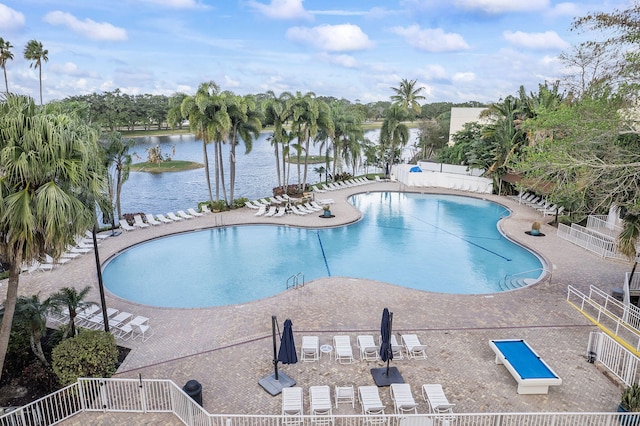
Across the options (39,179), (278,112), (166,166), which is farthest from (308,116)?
(166,166)

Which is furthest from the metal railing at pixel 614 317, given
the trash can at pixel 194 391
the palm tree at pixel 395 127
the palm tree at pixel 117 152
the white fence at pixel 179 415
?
the palm tree at pixel 395 127

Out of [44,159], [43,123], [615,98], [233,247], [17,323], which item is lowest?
[233,247]

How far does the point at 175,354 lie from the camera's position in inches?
420

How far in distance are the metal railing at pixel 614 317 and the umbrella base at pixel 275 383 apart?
800 centimetres

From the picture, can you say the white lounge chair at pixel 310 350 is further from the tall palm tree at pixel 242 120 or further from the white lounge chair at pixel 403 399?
the tall palm tree at pixel 242 120

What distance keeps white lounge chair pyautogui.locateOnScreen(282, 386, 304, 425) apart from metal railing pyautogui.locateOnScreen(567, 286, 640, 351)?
304 inches

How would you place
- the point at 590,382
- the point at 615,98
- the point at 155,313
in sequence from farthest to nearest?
1. the point at 155,313
2. the point at 615,98
3. the point at 590,382

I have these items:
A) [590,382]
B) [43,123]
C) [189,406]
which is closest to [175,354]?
[189,406]

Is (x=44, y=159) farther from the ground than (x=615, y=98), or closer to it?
closer to it

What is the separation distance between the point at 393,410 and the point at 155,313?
837cm

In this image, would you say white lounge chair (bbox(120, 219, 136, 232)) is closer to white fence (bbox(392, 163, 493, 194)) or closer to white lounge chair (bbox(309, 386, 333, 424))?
white lounge chair (bbox(309, 386, 333, 424))

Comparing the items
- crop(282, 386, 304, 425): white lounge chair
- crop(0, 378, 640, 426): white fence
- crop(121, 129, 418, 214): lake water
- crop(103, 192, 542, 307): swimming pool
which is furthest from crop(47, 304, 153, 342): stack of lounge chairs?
crop(121, 129, 418, 214): lake water

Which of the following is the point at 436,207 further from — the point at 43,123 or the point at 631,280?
the point at 43,123

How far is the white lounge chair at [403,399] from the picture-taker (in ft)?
27.6
